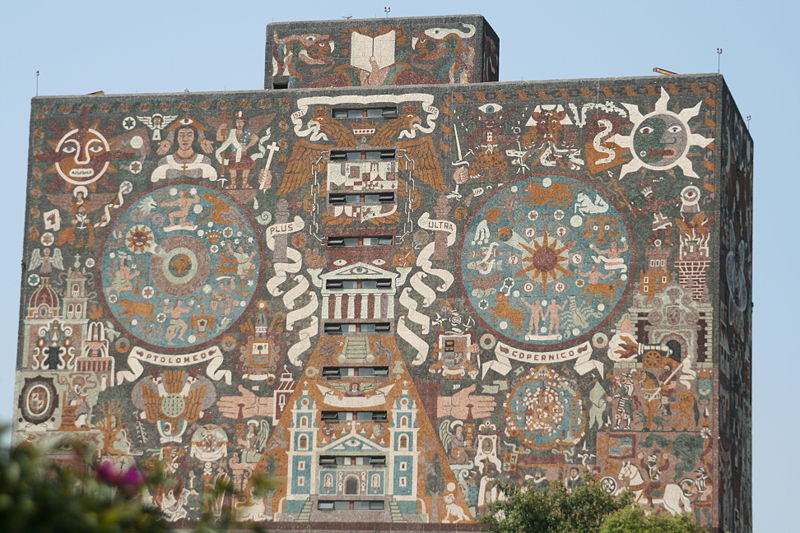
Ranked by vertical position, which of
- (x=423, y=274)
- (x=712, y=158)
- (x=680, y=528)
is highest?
(x=712, y=158)

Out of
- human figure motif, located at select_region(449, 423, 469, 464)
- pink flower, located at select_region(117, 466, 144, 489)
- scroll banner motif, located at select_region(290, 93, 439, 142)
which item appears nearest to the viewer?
pink flower, located at select_region(117, 466, 144, 489)

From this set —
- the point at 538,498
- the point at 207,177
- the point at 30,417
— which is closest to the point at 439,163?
the point at 207,177

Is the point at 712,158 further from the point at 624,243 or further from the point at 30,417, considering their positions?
the point at 30,417

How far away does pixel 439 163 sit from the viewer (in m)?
75.8

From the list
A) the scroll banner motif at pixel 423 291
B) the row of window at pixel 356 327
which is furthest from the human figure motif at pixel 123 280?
the scroll banner motif at pixel 423 291

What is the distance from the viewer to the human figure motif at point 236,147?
77.1 metres

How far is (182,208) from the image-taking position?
253 ft

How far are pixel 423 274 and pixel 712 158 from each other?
39.7 feet

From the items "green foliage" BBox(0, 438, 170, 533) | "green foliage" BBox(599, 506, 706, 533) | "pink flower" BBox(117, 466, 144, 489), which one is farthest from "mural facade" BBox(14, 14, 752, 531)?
"green foliage" BBox(0, 438, 170, 533)

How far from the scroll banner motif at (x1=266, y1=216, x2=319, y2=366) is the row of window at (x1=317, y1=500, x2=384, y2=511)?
5.61 meters

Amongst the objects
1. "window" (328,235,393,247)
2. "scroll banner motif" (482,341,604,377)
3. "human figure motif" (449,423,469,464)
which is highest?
"window" (328,235,393,247)

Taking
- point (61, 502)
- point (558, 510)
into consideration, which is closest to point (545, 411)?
point (558, 510)

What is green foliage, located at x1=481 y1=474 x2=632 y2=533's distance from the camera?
6831cm

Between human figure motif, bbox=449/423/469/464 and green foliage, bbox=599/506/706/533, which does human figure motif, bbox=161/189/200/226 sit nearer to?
human figure motif, bbox=449/423/469/464
